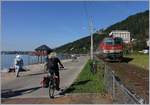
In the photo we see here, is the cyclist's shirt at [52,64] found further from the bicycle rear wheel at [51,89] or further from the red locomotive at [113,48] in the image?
the red locomotive at [113,48]

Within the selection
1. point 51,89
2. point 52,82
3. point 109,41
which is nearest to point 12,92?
point 52,82

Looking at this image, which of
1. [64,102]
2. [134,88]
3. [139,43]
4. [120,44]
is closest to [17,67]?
[134,88]

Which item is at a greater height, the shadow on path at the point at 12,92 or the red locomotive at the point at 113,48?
the red locomotive at the point at 113,48

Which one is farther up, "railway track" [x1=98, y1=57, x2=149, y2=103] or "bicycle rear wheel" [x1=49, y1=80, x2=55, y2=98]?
"bicycle rear wheel" [x1=49, y1=80, x2=55, y2=98]

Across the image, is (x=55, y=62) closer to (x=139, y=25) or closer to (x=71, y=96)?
(x=71, y=96)

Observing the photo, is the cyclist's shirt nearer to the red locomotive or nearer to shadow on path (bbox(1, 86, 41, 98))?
shadow on path (bbox(1, 86, 41, 98))

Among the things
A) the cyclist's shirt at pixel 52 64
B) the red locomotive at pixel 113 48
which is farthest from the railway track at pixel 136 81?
the red locomotive at pixel 113 48

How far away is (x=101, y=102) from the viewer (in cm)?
1346

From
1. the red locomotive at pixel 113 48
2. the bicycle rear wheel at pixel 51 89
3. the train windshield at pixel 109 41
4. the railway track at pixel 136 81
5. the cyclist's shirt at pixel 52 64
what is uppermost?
the train windshield at pixel 109 41

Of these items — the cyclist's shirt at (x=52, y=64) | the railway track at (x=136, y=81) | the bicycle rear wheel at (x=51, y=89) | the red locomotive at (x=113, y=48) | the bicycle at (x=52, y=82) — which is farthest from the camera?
the red locomotive at (x=113, y=48)

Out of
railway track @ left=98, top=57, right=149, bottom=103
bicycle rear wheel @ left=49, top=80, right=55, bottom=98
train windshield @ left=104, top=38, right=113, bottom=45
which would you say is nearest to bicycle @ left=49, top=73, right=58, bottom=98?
bicycle rear wheel @ left=49, top=80, right=55, bottom=98

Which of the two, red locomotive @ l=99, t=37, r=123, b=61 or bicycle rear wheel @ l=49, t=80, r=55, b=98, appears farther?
red locomotive @ l=99, t=37, r=123, b=61

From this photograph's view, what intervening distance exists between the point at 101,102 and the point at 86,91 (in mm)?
3280

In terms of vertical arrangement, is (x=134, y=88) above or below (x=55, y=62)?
below
